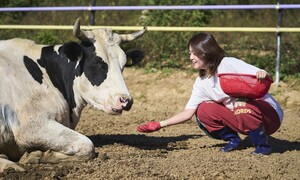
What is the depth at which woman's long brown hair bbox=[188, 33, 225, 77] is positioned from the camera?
227 inches

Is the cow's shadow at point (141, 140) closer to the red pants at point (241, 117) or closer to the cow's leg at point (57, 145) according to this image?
→ the red pants at point (241, 117)

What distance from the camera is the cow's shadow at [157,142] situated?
20.9 feet

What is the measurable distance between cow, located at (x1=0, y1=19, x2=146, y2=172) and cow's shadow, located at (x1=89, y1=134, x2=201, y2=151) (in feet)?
2.29

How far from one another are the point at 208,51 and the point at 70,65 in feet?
4.31

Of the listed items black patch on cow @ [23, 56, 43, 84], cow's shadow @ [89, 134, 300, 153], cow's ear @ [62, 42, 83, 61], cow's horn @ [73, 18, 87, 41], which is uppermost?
cow's horn @ [73, 18, 87, 41]

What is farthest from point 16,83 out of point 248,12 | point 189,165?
point 248,12

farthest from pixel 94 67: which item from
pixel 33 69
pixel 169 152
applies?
pixel 169 152

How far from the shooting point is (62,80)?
614cm

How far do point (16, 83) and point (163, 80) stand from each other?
5065mm

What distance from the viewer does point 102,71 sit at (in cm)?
587

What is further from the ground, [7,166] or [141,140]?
[7,166]

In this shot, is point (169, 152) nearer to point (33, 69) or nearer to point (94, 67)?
point (94, 67)

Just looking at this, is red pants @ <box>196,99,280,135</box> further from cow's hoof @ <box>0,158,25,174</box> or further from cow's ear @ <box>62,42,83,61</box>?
cow's hoof @ <box>0,158,25,174</box>

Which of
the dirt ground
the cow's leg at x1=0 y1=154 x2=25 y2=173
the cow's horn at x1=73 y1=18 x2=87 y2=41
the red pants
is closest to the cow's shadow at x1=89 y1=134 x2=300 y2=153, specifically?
the dirt ground
